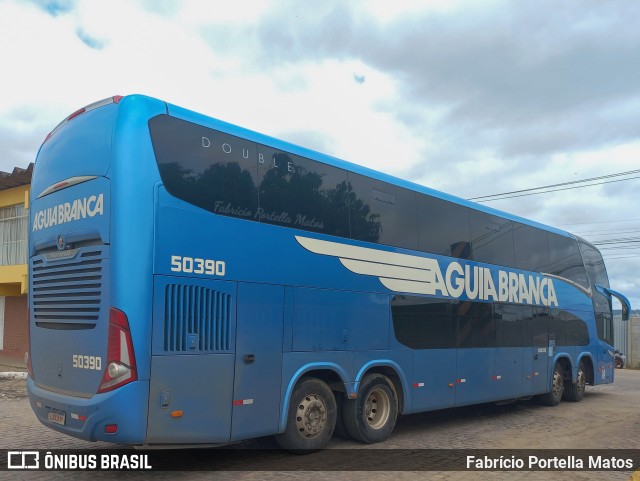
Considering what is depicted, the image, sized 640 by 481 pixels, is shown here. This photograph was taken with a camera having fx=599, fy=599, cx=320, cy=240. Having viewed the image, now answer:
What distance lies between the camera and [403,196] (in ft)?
32.4

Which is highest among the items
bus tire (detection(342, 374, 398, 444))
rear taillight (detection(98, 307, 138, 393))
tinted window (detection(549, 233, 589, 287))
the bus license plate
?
tinted window (detection(549, 233, 589, 287))

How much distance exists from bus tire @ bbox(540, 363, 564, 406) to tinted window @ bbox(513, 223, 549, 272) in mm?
2538

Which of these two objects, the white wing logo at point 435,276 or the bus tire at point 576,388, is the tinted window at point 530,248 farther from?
the bus tire at point 576,388

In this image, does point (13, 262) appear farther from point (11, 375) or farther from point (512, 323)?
point (512, 323)

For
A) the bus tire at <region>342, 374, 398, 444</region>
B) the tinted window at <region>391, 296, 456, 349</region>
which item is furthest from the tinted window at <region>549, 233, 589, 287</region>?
the bus tire at <region>342, 374, 398, 444</region>

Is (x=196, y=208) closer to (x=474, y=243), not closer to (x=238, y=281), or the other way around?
(x=238, y=281)

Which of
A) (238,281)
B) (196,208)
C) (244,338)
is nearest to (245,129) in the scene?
(196,208)

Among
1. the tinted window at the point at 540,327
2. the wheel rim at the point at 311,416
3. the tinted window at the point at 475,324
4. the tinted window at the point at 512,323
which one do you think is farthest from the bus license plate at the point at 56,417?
the tinted window at the point at 540,327

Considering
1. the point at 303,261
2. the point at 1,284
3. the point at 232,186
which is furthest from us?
the point at 1,284

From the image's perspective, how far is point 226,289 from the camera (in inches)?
272

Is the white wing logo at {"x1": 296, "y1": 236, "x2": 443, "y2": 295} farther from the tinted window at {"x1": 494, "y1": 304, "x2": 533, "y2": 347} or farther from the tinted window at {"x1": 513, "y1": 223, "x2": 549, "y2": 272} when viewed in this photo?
the tinted window at {"x1": 513, "y1": 223, "x2": 549, "y2": 272}

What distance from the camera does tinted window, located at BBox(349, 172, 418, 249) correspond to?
8.94 meters

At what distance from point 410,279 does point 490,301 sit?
2728 mm

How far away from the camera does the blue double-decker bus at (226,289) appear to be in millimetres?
6125
